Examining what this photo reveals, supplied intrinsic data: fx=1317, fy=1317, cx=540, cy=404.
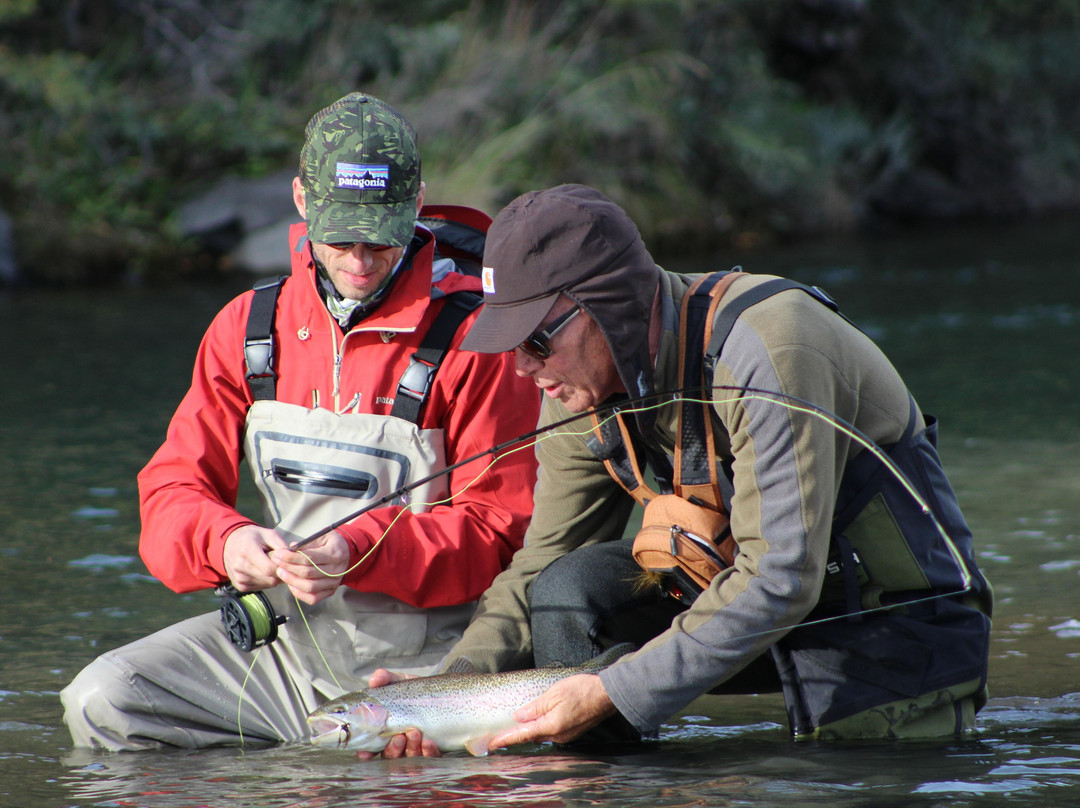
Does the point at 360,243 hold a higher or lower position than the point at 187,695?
higher

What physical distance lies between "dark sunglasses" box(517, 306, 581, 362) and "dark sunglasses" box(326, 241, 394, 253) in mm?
712

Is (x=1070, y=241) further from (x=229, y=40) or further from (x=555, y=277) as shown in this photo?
(x=555, y=277)

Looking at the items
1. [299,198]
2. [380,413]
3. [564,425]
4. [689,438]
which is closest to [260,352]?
[380,413]

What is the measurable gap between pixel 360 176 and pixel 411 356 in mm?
501

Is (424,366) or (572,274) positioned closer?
(572,274)

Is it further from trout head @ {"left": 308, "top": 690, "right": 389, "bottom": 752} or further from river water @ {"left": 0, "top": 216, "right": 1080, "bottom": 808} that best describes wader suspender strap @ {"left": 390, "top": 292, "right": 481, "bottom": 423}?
river water @ {"left": 0, "top": 216, "right": 1080, "bottom": 808}

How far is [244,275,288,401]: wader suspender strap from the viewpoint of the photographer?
358 centimetres

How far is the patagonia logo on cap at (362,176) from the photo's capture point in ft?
11.5

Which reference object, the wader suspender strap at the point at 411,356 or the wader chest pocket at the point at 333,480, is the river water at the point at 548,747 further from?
the wader suspender strap at the point at 411,356

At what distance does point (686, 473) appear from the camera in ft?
10.2

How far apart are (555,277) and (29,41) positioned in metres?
Result: 16.8

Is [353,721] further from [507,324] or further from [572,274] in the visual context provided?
[572,274]

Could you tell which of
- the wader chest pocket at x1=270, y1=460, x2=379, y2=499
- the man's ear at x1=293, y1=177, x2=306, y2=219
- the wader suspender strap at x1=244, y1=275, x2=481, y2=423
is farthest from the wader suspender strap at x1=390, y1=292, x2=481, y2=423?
the man's ear at x1=293, y1=177, x2=306, y2=219

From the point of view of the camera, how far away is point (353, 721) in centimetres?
319
